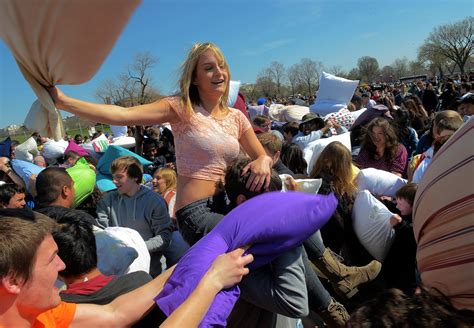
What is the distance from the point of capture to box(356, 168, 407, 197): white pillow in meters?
2.96

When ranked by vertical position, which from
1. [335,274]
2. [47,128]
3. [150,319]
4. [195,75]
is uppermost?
[195,75]

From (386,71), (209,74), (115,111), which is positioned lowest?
(115,111)

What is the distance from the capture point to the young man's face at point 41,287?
118 centimetres

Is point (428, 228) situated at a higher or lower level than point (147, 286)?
higher

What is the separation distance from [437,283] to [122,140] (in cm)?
825

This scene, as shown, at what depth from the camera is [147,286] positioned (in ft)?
4.83

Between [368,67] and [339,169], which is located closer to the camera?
[339,169]

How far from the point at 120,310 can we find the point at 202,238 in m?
0.45

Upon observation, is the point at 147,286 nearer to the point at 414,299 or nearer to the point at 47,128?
the point at 47,128

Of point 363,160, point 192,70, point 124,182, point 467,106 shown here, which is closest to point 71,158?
point 124,182

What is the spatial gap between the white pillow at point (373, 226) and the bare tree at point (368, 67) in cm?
7123

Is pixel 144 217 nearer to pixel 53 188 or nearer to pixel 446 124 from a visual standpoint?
pixel 53 188

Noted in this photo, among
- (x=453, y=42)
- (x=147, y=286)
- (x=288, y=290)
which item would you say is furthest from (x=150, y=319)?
(x=453, y=42)

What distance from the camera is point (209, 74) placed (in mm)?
1870
